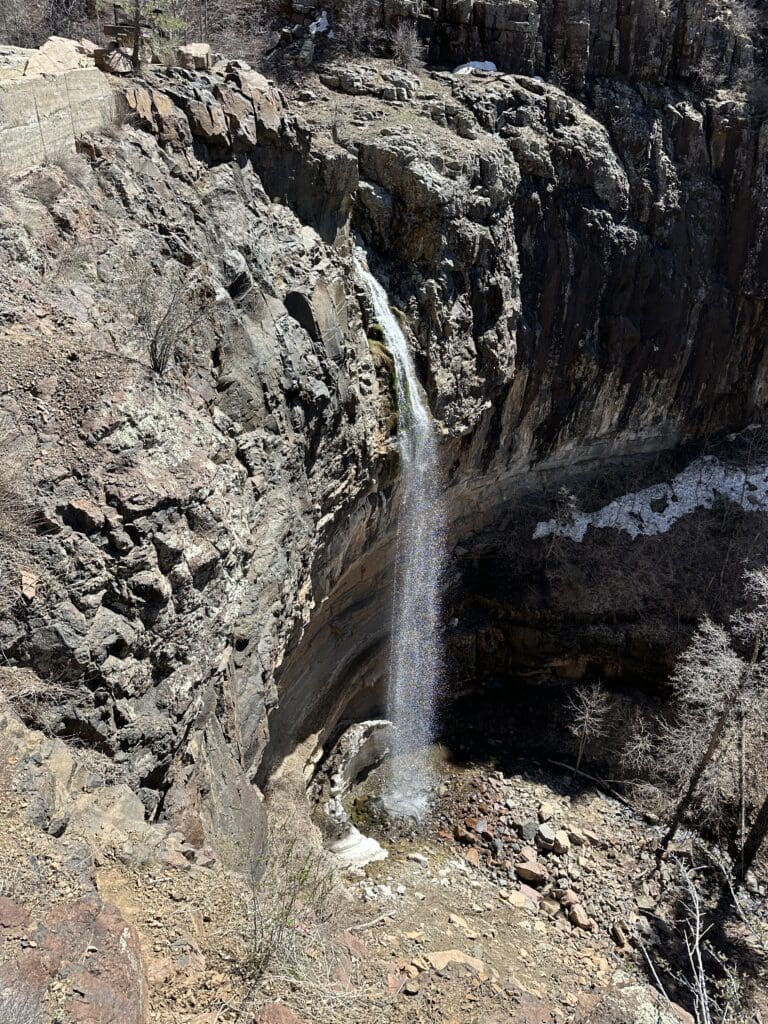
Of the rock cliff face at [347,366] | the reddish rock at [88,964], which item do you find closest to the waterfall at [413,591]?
the rock cliff face at [347,366]

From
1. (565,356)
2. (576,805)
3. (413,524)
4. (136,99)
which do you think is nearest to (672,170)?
(565,356)

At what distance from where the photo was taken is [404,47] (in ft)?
60.6

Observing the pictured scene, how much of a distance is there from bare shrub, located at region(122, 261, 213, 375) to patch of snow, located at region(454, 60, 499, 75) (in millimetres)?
13568

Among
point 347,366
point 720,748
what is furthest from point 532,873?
point 347,366

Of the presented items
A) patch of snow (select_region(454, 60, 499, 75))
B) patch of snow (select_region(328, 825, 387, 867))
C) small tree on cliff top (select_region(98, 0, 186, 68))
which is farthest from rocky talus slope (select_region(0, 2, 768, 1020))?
small tree on cliff top (select_region(98, 0, 186, 68))

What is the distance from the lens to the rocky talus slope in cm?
700

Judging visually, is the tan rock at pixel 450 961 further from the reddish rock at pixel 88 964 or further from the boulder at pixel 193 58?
the boulder at pixel 193 58

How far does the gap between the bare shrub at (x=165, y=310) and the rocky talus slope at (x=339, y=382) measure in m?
0.06

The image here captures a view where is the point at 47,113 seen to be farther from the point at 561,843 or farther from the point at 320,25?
the point at 561,843

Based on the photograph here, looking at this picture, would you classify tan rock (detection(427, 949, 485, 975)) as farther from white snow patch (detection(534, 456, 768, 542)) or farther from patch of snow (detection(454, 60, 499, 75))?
patch of snow (detection(454, 60, 499, 75))

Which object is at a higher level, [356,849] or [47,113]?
[47,113]

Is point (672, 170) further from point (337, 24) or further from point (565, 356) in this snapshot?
point (337, 24)

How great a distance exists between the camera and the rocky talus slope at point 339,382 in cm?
700

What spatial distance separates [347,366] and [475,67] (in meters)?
12.1
